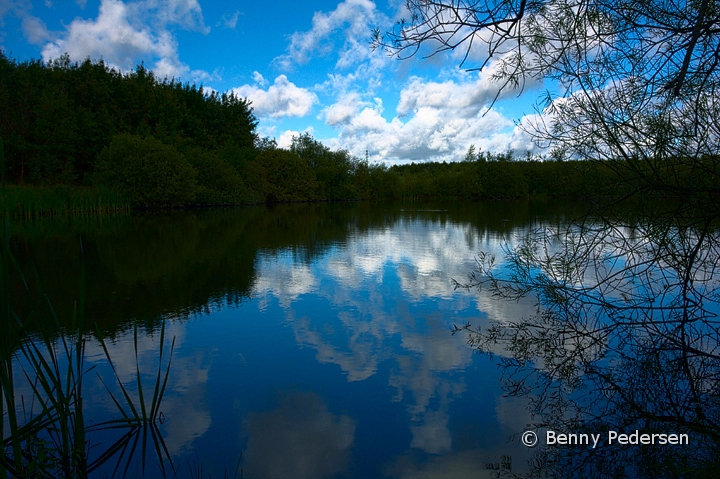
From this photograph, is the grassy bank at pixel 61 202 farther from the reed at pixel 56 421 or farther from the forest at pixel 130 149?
the reed at pixel 56 421

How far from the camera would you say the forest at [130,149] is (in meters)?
28.7

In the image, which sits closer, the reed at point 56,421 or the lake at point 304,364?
the reed at point 56,421

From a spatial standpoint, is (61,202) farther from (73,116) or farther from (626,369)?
(626,369)

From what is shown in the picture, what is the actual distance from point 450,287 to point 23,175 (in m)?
34.8

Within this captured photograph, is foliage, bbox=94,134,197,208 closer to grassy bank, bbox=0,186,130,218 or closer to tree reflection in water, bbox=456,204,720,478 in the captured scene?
grassy bank, bbox=0,186,130,218

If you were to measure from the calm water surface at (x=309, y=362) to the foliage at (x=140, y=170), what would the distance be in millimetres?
19732

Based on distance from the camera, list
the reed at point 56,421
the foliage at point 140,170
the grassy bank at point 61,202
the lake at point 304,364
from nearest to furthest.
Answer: the reed at point 56,421, the lake at point 304,364, the grassy bank at point 61,202, the foliage at point 140,170

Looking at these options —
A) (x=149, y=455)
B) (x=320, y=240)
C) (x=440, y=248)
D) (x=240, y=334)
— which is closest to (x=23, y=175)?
(x=320, y=240)

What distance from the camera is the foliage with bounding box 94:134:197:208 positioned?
28484mm

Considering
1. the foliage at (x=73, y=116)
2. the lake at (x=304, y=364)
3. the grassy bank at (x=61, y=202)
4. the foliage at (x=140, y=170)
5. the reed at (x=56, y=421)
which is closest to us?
the reed at (x=56, y=421)

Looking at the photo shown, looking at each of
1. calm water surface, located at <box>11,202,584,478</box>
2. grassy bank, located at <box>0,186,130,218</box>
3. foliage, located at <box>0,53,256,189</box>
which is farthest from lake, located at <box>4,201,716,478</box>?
foliage, located at <box>0,53,256,189</box>

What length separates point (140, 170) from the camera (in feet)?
93.8

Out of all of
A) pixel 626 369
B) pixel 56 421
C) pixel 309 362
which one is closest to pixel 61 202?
pixel 309 362

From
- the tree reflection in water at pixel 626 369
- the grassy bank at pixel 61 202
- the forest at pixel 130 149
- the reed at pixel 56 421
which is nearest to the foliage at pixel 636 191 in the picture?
the tree reflection in water at pixel 626 369
